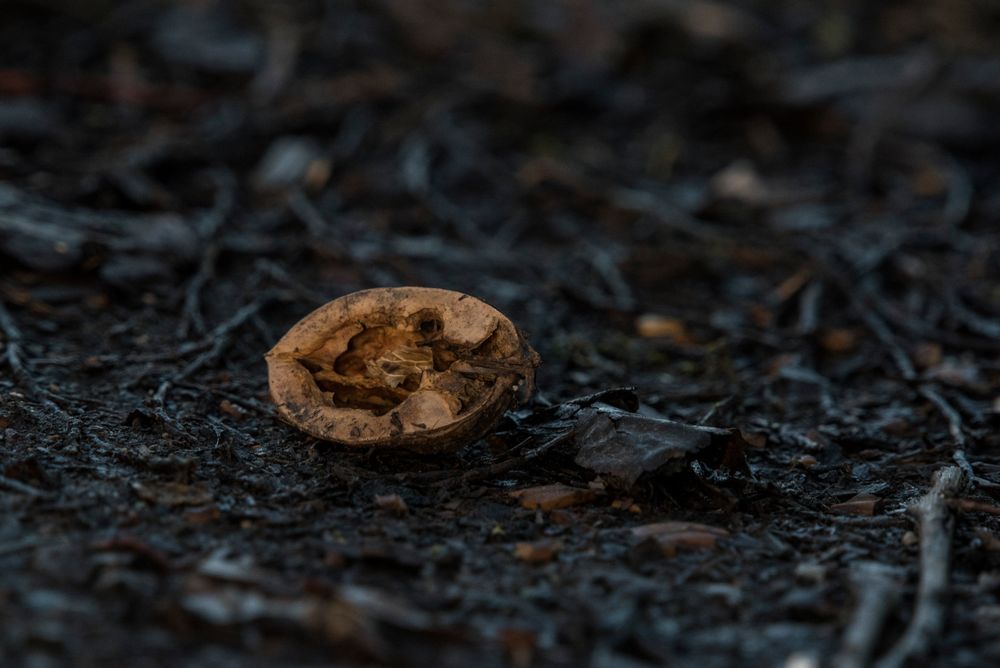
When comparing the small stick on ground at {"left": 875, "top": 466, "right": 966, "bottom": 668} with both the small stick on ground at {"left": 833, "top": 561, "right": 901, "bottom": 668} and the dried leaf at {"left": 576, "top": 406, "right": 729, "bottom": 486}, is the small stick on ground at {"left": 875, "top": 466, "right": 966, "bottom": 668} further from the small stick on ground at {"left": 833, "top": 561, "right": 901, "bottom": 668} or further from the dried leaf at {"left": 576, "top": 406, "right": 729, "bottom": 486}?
the dried leaf at {"left": 576, "top": 406, "right": 729, "bottom": 486}

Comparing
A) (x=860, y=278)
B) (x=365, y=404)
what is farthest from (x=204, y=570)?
(x=860, y=278)

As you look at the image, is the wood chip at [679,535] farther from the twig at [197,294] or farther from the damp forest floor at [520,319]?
the twig at [197,294]

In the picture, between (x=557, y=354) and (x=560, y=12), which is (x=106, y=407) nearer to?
(x=557, y=354)

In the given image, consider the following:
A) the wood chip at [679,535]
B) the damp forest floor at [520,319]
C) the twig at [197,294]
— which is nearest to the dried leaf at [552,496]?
the damp forest floor at [520,319]

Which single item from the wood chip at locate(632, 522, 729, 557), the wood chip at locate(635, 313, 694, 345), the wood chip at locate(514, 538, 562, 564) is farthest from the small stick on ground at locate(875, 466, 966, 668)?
the wood chip at locate(635, 313, 694, 345)

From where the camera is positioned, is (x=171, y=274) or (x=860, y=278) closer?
(x=171, y=274)

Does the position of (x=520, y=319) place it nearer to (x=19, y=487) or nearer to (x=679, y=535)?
(x=679, y=535)
